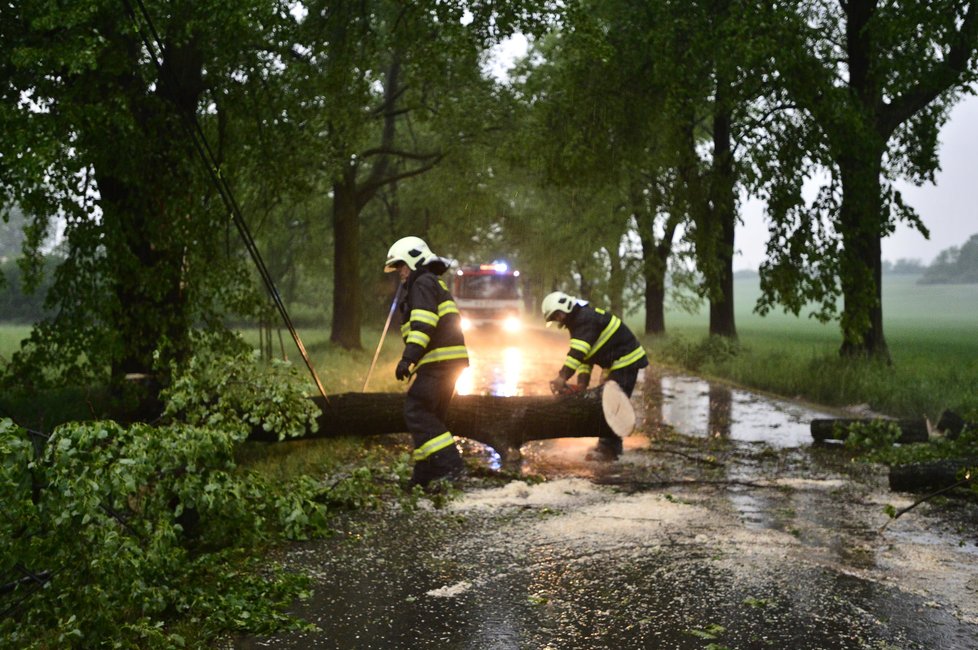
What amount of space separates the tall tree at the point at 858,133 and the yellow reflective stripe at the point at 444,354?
8.71 m

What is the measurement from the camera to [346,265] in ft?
71.2

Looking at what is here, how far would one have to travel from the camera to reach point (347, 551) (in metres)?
5.70

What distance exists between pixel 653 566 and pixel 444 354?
302 centimetres

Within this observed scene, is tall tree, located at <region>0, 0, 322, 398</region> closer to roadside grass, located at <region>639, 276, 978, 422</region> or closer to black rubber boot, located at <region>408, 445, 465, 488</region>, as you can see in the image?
black rubber boot, located at <region>408, 445, 465, 488</region>

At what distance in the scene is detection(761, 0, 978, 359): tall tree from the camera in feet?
46.0

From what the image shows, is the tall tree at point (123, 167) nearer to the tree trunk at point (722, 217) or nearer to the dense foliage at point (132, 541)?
the dense foliage at point (132, 541)

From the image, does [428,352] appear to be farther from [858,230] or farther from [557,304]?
[858,230]

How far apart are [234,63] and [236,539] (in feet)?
20.3

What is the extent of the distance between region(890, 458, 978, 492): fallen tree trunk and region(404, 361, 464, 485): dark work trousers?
11.7ft

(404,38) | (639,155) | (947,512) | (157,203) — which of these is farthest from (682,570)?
(639,155)

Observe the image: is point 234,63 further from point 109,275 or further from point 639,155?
point 639,155

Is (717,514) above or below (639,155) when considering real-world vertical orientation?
below

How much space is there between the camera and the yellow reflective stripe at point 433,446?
24.8ft

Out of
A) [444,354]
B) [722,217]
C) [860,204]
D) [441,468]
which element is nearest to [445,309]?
[444,354]
